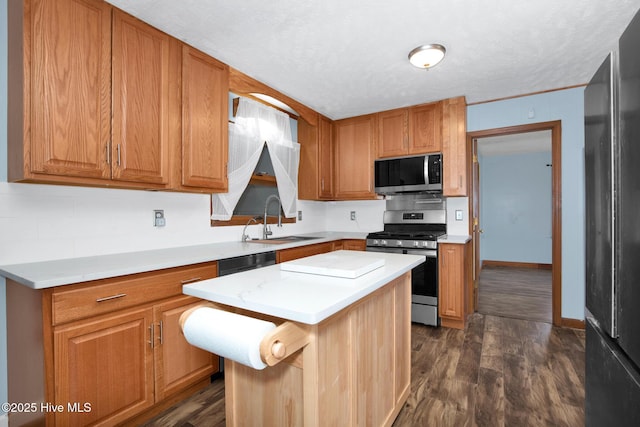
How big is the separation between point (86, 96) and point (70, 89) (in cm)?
8

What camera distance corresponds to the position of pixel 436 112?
3.54 metres

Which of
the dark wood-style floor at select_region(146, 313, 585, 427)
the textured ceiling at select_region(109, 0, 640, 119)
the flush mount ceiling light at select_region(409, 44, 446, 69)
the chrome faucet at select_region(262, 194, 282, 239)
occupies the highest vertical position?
the textured ceiling at select_region(109, 0, 640, 119)

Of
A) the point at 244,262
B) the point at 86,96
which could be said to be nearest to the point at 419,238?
the point at 244,262

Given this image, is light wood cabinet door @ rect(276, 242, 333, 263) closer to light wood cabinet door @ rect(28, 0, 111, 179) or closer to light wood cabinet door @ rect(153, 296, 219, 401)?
light wood cabinet door @ rect(153, 296, 219, 401)

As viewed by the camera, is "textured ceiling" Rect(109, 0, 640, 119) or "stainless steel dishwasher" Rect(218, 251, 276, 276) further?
"stainless steel dishwasher" Rect(218, 251, 276, 276)

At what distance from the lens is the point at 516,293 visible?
4465 millimetres

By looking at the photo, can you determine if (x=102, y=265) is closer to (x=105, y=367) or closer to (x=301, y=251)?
(x=105, y=367)

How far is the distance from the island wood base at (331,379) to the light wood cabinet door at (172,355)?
2.21 ft

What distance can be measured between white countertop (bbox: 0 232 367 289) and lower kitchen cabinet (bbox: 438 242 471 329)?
195 centimetres

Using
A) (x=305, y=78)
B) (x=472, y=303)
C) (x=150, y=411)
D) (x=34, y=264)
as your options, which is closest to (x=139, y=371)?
(x=150, y=411)

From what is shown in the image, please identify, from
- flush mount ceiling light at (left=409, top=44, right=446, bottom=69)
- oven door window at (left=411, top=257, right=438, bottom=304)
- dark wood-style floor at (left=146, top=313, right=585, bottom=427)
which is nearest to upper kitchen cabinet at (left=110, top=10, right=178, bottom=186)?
dark wood-style floor at (left=146, top=313, right=585, bottom=427)

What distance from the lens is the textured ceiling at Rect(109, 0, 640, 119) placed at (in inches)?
75.4

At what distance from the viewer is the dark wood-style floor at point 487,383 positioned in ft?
5.96

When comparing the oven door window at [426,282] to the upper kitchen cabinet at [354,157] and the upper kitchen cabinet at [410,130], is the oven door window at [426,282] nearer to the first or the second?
the upper kitchen cabinet at [354,157]
